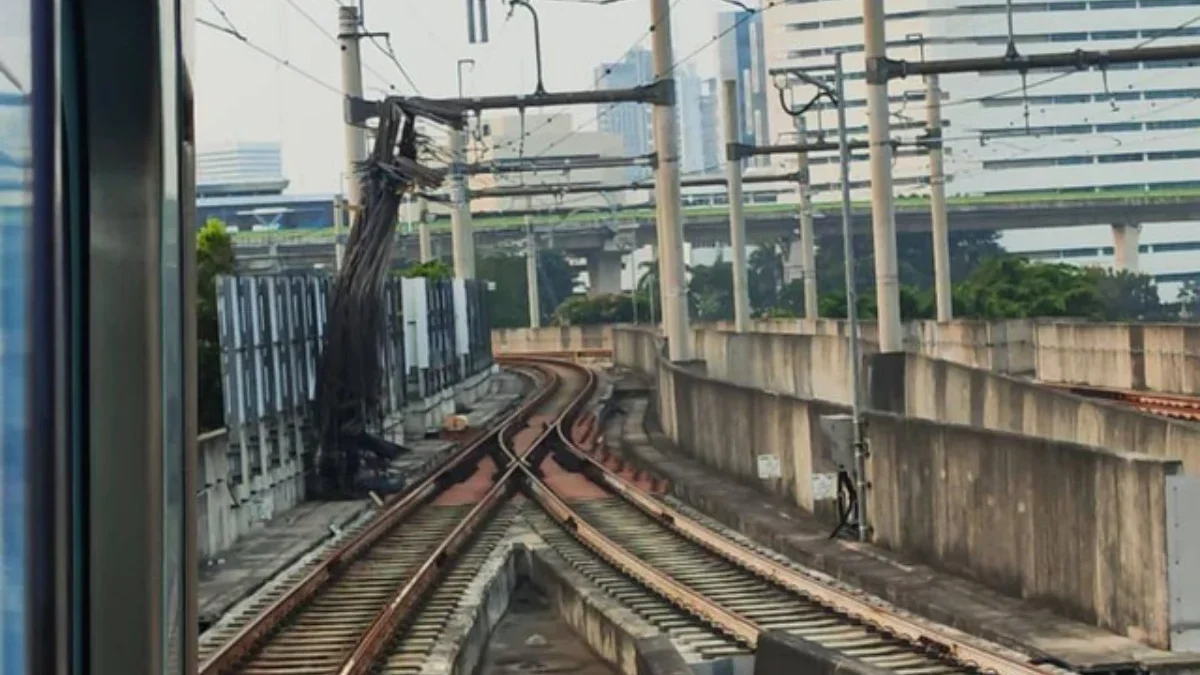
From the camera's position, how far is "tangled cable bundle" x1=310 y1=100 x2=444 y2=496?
24609 mm

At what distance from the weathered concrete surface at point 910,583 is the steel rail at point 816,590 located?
1.45 feet

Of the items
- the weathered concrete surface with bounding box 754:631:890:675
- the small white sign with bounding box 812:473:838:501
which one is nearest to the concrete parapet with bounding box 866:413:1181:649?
the small white sign with bounding box 812:473:838:501

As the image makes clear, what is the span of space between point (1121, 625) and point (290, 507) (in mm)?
13665

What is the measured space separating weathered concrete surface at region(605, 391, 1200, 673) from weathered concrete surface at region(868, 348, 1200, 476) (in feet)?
5.71

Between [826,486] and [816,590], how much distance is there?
4.35m

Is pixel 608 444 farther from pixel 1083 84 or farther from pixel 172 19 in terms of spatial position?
pixel 1083 84

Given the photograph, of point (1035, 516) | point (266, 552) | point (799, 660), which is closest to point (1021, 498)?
point (1035, 516)

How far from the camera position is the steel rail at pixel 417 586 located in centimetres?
1308

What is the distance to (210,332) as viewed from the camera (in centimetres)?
2452

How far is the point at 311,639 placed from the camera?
14.2 meters

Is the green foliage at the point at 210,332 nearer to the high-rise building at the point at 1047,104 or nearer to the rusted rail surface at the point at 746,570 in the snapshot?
the rusted rail surface at the point at 746,570

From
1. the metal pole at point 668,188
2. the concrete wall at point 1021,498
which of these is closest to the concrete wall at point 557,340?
the metal pole at point 668,188

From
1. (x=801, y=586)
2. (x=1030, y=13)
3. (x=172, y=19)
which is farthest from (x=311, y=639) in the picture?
(x=1030, y=13)

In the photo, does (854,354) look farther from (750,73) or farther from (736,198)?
(750,73)
